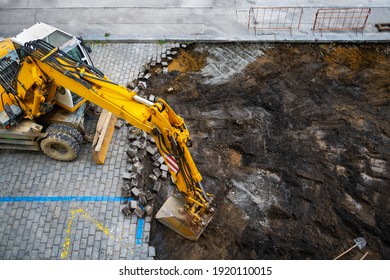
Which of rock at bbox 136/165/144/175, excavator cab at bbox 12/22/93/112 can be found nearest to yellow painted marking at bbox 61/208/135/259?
rock at bbox 136/165/144/175

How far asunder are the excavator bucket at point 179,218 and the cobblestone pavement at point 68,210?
516 millimetres

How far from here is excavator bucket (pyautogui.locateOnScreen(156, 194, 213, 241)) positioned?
8.00 metres

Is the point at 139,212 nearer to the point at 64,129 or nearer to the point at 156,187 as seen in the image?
the point at 156,187

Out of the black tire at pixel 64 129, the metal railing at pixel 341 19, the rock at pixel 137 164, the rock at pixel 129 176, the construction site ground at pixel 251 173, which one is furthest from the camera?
the metal railing at pixel 341 19

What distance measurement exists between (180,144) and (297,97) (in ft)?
18.4

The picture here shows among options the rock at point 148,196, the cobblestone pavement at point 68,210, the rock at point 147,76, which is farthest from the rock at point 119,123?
the rock at point 148,196

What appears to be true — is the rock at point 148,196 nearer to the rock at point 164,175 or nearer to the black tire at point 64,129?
the rock at point 164,175

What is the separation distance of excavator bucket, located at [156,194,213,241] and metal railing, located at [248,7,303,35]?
26.9 feet

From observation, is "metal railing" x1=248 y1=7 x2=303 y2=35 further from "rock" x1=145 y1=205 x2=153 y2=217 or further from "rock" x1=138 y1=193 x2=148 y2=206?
"rock" x1=145 y1=205 x2=153 y2=217

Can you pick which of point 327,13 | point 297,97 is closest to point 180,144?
point 297,97

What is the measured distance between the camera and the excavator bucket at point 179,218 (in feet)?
26.2

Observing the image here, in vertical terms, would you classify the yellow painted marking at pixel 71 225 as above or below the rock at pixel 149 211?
below

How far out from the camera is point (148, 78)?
1170cm

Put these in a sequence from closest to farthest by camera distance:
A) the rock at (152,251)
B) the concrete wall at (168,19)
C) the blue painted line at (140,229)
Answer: the rock at (152,251), the blue painted line at (140,229), the concrete wall at (168,19)
